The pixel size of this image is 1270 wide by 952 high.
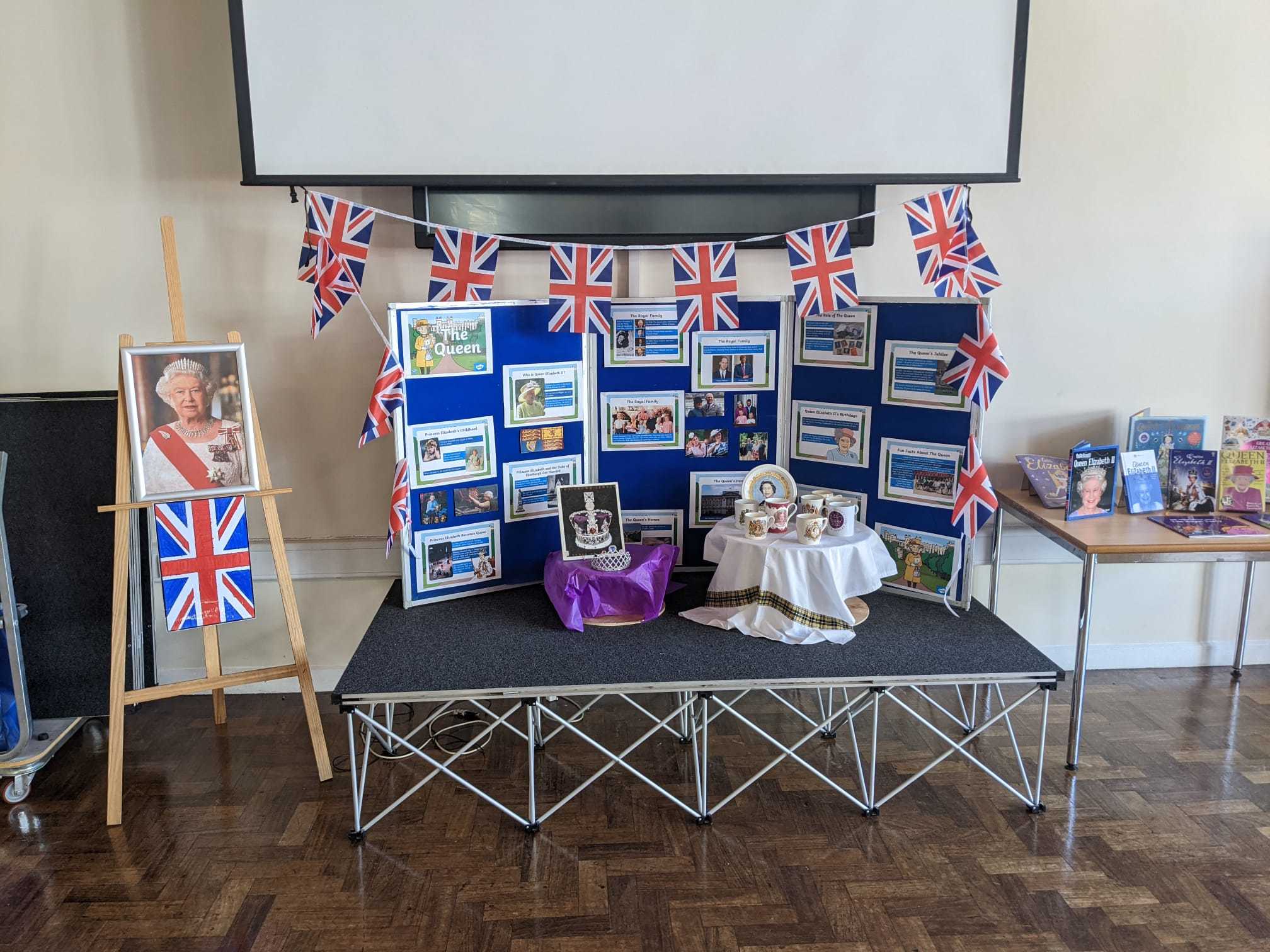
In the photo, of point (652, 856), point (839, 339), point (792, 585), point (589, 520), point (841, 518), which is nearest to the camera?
point (652, 856)

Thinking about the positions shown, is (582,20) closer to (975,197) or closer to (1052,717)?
(975,197)

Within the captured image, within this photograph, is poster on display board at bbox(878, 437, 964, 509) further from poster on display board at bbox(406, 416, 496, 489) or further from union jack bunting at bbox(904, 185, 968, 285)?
poster on display board at bbox(406, 416, 496, 489)

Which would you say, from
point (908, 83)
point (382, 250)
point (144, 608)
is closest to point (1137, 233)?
point (908, 83)

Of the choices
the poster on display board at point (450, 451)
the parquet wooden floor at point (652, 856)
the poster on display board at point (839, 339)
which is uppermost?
the poster on display board at point (839, 339)

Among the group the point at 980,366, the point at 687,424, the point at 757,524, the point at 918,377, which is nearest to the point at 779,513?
the point at 757,524

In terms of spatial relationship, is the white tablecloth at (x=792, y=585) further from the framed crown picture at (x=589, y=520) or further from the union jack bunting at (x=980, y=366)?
the union jack bunting at (x=980, y=366)

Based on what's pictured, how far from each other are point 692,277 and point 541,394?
65 centimetres

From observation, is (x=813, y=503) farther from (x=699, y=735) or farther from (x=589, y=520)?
(x=699, y=735)

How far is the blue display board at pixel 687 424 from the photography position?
3.45 meters

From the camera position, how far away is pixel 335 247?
10.2 feet

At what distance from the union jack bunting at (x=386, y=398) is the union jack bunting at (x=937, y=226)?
5.60ft

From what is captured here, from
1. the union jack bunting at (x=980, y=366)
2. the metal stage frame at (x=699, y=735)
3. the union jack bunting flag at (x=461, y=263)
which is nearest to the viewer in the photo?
the metal stage frame at (x=699, y=735)

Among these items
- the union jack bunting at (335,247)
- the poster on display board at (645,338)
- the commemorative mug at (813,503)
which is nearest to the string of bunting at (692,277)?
the union jack bunting at (335,247)

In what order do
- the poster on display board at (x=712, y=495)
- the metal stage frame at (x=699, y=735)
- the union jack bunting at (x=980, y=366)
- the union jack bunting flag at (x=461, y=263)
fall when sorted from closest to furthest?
1. the metal stage frame at (x=699, y=735)
2. the union jack bunting at (x=980, y=366)
3. the union jack bunting flag at (x=461, y=263)
4. the poster on display board at (x=712, y=495)
